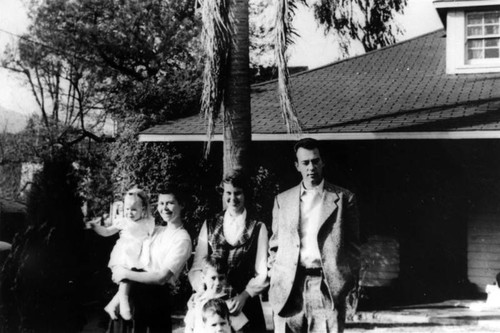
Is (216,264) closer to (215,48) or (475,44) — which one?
(215,48)

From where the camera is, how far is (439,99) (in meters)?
8.77

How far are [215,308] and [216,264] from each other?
0.24m

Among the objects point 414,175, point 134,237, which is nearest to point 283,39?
point 134,237

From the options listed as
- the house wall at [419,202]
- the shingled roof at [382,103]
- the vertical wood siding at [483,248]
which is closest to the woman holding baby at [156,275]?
the shingled roof at [382,103]

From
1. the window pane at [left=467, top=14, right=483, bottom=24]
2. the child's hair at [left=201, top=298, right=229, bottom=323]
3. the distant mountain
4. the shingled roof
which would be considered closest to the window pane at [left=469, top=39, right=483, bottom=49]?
the window pane at [left=467, top=14, right=483, bottom=24]

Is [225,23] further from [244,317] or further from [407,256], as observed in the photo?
[407,256]

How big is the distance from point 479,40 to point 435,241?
3.30 m

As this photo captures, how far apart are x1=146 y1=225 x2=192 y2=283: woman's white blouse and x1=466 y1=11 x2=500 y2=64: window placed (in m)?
7.48

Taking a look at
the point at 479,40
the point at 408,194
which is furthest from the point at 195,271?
the point at 479,40

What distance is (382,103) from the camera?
29.2 ft

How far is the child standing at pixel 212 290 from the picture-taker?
3.69m

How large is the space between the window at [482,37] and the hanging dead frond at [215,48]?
5419 millimetres

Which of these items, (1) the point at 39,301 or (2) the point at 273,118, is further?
(2) the point at 273,118

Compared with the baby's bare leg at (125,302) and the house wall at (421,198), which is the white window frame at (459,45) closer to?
the house wall at (421,198)
